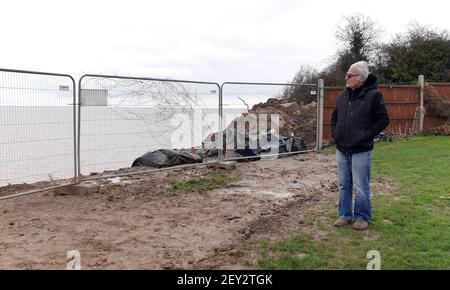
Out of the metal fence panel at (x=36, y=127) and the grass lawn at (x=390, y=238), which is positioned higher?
the metal fence panel at (x=36, y=127)

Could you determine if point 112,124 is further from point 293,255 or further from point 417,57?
point 417,57

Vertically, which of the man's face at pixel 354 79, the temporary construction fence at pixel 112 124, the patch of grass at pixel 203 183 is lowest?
the patch of grass at pixel 203 183

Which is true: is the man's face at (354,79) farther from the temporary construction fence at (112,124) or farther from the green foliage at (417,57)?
the green foliage at (417,57)

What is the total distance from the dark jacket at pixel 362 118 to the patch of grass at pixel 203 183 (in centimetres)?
291

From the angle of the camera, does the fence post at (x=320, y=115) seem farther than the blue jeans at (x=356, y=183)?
Result: Yes

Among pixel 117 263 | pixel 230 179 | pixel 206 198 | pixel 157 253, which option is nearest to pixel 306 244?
pixel 157 253

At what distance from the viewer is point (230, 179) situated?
28.6 ft

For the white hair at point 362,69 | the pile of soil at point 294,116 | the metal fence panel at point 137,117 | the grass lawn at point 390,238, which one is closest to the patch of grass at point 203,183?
the metal fence panel at point 137,117

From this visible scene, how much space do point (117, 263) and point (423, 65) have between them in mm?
26483

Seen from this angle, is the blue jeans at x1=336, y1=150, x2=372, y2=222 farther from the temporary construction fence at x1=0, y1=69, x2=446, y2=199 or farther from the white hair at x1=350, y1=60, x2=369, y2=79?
the temporary construction fence at x1=0, y1=69, x2=446, y2=199

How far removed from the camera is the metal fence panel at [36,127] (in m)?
6.37
